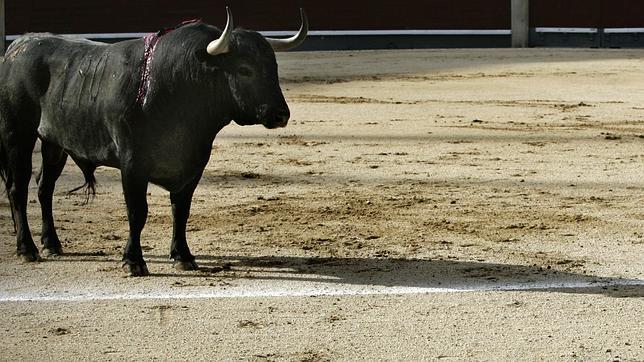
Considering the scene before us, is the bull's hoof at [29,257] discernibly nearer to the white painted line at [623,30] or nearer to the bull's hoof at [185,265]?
the bull's hoof at [185,265]

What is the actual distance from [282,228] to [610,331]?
1972 mm

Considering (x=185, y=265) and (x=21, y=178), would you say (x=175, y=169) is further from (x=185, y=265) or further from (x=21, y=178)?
(x=21, y=178)

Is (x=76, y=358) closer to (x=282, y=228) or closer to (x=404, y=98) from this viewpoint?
(x=282, y=228)

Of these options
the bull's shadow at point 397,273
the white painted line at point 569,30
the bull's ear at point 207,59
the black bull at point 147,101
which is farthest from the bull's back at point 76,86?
the white painted line at point 569,30

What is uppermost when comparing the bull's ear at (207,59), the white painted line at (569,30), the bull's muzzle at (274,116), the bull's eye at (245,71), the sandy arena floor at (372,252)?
the bull's ear at (207,59)

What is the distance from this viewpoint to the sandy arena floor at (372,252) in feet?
12.3

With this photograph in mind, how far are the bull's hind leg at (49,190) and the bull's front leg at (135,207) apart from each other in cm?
49

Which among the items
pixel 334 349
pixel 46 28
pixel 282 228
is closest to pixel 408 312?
pixel 334 349

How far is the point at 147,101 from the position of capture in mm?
4508

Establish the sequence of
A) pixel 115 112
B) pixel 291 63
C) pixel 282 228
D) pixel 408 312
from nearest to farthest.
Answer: pixel 408 312
pixel 115 112
pixel 282 228
pixel 291 63

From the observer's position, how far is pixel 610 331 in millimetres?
3770

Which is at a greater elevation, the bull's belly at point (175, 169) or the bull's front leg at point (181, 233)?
the bull's belly at point (175, 169)

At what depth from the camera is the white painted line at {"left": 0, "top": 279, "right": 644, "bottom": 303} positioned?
4266 mm

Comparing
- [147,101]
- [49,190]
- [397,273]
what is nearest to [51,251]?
[49,190]
